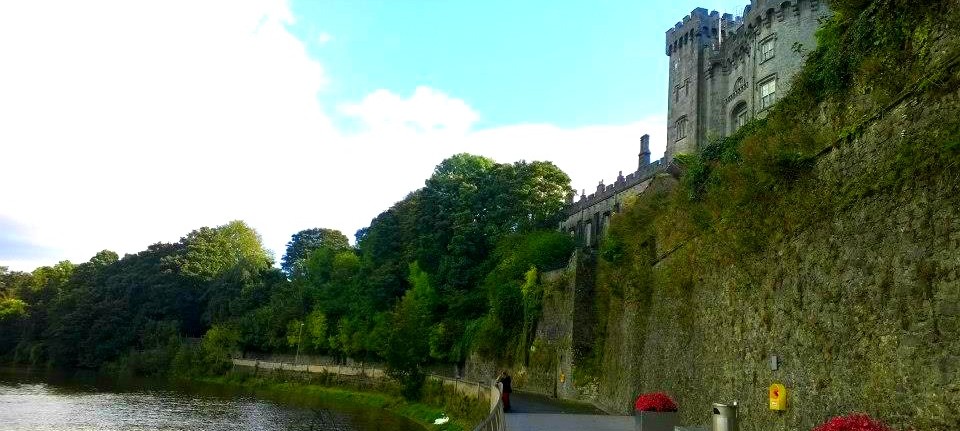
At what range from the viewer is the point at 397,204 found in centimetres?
6247

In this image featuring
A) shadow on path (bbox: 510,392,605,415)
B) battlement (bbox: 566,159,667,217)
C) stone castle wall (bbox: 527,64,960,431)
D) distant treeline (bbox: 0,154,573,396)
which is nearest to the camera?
stone castle wall (bbox: 527,64,960,431)

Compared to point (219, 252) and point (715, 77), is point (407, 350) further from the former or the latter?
point (219, 252)

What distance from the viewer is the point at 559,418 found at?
19766 millimetres

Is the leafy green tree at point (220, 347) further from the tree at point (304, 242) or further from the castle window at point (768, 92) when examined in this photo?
the castle window at point (768, 92)

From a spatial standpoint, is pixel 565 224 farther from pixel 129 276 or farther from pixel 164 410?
pixel 129 276

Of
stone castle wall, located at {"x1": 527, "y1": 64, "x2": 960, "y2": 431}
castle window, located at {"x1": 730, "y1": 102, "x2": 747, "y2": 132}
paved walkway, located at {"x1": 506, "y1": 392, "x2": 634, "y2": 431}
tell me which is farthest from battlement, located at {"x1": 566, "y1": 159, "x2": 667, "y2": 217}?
stone castle wall, located at {"x1": 527, "y1": 64, "x2": 960, "y2": 431}

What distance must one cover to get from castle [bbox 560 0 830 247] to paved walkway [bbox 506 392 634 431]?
10.9 m

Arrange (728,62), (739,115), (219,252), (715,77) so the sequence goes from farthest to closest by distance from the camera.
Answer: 1. (219,252)
2. (715,77)
3. (728,62)
4. (739,115)

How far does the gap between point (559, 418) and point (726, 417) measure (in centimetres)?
924

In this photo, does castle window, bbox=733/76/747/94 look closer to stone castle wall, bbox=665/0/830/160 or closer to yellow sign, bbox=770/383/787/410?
stone castle wall, bbox=665/0/830/160

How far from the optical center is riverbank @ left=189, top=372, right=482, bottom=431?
3219 cm

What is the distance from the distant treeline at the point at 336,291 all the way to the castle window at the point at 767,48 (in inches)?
558

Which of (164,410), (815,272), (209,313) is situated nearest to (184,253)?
(209,313)

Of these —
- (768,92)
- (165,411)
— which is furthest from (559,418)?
(165,411)
